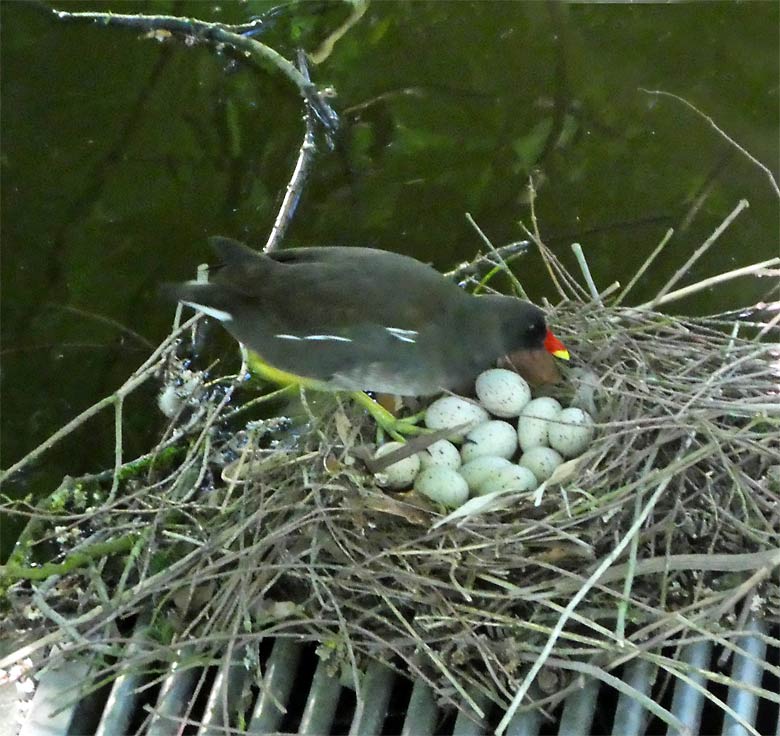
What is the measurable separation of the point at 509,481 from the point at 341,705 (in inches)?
16.1

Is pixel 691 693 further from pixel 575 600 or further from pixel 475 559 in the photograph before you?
pixel 475 559

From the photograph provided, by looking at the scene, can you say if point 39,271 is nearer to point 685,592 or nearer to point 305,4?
point 305,4

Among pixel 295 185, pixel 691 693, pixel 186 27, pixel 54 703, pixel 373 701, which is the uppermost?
pixel 186 27

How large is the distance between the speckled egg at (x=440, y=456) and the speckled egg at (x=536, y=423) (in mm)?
121

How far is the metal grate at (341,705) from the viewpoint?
1.27m

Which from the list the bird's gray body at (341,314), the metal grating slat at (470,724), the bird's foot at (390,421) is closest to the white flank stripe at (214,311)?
the bird's gray body at (341,314)

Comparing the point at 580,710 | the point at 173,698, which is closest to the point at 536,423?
the point at 580,710

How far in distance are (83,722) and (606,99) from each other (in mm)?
1692

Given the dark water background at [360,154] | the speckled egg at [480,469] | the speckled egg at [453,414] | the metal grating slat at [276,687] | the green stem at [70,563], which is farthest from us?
the dark water background at [360,154]

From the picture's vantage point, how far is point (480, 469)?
5.11ft

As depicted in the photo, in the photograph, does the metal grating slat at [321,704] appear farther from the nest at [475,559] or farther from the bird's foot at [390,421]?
the bird's foot at [390,421]

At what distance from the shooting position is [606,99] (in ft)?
7.41

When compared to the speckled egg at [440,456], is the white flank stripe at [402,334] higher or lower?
higher

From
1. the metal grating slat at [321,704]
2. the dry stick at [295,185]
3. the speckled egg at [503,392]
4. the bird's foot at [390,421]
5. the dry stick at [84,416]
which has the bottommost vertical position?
the metal grating slat at [321,704]
